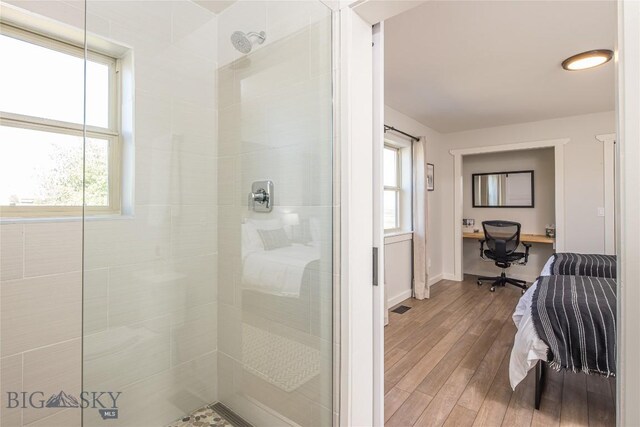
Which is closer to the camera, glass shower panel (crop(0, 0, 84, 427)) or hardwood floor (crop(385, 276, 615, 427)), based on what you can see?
glass shower panel (crop(0, 0, 84, 427))

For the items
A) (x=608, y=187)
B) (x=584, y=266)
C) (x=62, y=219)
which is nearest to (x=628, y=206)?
(x=62, y=219)

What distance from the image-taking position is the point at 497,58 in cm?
258

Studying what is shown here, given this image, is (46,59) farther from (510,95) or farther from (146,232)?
(510,95)

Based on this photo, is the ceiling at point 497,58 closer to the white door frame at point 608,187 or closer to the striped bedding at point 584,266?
the white door frame at point 608,187

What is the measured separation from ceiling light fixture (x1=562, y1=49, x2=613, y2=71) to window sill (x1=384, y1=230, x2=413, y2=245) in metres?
2.34

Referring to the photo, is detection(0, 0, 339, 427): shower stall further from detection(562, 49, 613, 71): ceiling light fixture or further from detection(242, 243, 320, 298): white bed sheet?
detection(562, 49, 613, 71): ceiling light fixture

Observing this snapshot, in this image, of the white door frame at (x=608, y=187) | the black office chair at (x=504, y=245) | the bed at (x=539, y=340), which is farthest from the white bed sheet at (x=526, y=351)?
the white door frame at (x=608, y=187)

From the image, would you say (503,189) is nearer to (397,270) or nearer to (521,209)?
(521,209)

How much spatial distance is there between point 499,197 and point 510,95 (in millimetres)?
2405

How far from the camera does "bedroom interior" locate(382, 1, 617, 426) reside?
192 centimetres

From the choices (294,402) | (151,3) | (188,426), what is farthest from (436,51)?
(188,426)

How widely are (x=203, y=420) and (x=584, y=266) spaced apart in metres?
3.65

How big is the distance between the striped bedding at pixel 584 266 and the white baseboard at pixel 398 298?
1670mm

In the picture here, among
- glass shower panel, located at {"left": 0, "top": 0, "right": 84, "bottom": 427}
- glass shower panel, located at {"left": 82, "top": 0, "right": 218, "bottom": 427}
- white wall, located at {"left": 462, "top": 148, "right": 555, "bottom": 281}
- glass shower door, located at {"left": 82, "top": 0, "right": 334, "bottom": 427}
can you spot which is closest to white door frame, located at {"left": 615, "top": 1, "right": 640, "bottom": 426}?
glass shower door, located at {"left": 82, "top": 0, "right": 334, "bottom": 427}
